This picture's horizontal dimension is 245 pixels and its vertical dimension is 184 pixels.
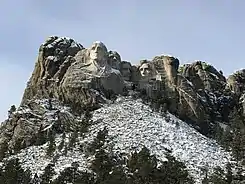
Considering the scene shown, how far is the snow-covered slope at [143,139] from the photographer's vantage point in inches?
2356

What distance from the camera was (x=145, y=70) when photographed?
87.3 meters

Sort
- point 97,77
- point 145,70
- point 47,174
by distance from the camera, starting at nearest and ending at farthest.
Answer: point 47,174
point 97,77
point 145,70

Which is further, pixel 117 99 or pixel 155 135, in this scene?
pixel 117 99

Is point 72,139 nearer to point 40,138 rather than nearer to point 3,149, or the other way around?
point 40,138

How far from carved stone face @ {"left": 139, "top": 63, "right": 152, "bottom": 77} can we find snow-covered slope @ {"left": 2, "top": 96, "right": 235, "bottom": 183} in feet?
33.0

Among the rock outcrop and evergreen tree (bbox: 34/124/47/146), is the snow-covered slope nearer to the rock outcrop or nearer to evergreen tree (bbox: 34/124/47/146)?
evergreen tree (bbox: 34/124/47/146)

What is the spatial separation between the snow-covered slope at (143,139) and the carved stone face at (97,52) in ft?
25.6

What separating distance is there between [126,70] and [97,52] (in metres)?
7.99

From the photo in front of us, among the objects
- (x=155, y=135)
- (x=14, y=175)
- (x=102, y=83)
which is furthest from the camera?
(x=102, y=83)

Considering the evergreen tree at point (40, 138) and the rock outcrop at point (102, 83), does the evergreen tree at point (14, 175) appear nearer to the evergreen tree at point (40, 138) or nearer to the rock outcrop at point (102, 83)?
the evergreen tree at point (40, 138)

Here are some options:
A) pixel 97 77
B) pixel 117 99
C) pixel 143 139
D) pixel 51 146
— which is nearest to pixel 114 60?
pixel 97 77

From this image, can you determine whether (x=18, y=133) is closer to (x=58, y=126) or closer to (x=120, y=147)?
(x=58, y=126)

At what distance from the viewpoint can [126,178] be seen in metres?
49.9

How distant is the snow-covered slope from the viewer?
59844 mm
